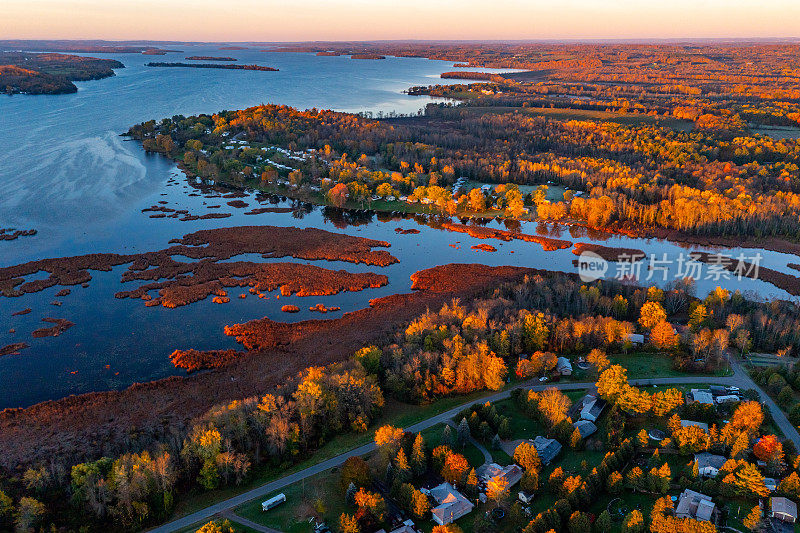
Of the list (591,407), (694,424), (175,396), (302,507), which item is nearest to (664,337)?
(694,424)

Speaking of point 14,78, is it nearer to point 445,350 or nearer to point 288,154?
point 288,154

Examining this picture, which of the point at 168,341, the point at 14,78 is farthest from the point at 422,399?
the point at 14,78

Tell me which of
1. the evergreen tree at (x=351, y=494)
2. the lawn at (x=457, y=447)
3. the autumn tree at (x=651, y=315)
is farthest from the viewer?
the autumn tree at (x=651, y=315)

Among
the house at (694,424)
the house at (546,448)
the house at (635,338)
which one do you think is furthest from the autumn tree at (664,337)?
the house at (546,448)

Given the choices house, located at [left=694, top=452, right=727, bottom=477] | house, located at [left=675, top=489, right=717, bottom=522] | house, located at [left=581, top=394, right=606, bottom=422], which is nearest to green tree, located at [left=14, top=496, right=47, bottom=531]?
house, located at [left=581, top=394, right=606, bottom=422]

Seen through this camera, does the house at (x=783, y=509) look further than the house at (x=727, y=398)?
No

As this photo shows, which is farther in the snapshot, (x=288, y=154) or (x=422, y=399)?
(x=288, y=154)

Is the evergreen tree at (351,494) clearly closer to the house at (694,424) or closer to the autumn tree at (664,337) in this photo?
the house at (694,424)
